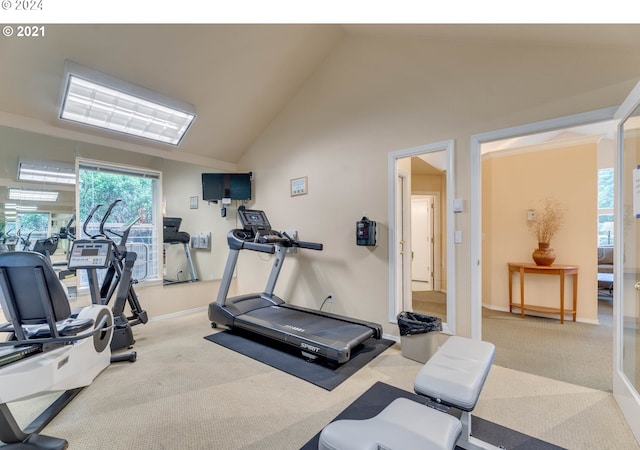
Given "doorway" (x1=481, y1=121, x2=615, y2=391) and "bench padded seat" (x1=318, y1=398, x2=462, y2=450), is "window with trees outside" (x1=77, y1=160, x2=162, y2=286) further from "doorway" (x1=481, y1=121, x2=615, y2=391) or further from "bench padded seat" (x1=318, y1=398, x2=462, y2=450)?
"doorway" (x1=481, y1=121, x2=615, y2=391)

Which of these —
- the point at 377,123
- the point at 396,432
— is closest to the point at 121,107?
the point at 377,123

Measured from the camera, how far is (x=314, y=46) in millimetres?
3742

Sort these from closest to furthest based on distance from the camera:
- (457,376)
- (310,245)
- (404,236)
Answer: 1. (457,376)
2. (310,245)
3. (404,236)

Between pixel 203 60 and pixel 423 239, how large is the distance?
5.40 meters

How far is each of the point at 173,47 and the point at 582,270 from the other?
591 centimetres

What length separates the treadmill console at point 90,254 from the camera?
2764mm

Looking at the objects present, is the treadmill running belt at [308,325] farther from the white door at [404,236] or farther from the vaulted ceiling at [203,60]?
the vaulted ceiling at [203,60]

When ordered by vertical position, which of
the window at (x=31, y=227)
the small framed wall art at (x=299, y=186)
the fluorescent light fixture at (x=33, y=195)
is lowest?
the window at (x=31, y=227)

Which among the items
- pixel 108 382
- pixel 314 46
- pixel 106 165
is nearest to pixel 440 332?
pixel 108 382

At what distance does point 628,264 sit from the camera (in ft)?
6.56

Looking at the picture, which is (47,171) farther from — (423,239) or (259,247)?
(423,239)

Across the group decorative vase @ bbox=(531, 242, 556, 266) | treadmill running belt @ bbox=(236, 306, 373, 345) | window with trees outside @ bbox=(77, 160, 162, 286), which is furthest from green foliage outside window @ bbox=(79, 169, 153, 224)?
decorative vase @ bbox=(531, 242, 556, 266)

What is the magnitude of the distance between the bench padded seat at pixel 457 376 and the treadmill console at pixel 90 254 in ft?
9.86

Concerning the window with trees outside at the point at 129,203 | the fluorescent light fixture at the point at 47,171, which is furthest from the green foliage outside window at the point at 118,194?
the fluorescent light fixture at the point at 47,171
